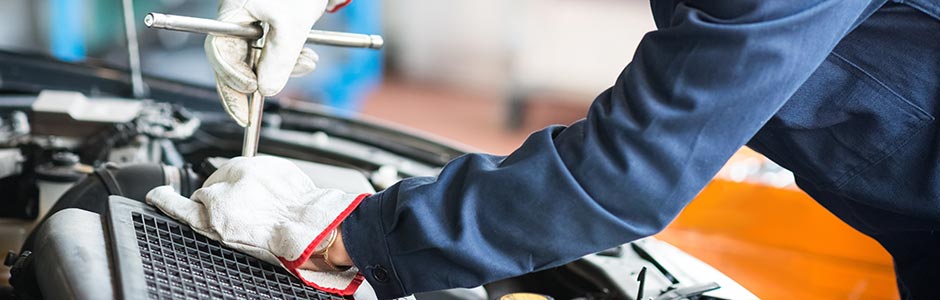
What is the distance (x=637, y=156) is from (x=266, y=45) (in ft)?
1.38

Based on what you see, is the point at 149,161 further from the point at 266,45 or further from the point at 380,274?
the point at 380,274

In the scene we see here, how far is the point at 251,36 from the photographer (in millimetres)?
1037

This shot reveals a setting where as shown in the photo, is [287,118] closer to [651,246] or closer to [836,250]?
[651,246]

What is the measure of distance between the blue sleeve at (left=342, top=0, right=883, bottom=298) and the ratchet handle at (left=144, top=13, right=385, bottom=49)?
264 mm

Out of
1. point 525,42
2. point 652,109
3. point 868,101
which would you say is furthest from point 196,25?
point 525,42

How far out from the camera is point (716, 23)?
0.81m

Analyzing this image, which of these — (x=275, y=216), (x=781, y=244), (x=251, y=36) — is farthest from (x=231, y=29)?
(x=781, y=244)

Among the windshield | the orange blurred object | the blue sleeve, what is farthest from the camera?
the windshield

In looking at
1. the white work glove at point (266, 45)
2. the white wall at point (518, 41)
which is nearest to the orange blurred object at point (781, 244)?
the white work glove at point (266, 45)

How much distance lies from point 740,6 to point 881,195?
347 millimetres

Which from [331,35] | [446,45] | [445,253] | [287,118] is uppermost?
[331,35]

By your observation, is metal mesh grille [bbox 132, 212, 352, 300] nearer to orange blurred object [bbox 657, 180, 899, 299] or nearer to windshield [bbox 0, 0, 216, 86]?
orange blurred object [bbox 657, 180, 899, 299]

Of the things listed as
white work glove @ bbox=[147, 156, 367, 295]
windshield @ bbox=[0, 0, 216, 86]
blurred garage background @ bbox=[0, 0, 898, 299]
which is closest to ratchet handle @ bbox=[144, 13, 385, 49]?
white work glove @ bbox=[147, 156, 367, 295]

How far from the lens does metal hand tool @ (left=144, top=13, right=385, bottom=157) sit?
0.95 meters
